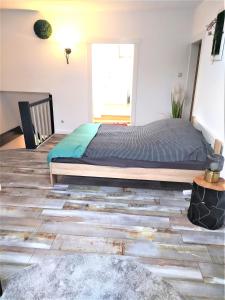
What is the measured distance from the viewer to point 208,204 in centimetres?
205

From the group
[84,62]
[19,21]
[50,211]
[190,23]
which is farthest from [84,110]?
[50,211]

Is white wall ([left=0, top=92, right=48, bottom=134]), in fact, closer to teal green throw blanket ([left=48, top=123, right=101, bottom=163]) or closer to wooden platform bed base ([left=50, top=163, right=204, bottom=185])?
teal green throw blanket ([left=48, top=123, right=101, bottom=163])

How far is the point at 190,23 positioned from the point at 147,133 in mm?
2608

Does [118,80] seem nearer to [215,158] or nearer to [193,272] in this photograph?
[215,158]

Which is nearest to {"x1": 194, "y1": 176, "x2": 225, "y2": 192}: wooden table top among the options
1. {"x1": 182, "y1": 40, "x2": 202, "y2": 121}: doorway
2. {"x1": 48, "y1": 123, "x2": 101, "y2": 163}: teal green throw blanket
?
{"x1": 48, "y1": 123, "x2": 101, "y2": 163}: teal green throw blanket

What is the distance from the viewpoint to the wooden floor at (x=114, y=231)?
5.55 feet

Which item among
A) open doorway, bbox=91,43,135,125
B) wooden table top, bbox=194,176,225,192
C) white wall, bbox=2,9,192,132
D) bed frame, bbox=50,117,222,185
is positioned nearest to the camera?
wooden table top, bbox=194,176,225,192

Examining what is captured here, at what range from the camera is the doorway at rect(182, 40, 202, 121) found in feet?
14.1

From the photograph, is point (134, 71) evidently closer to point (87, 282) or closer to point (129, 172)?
point (129, 172)

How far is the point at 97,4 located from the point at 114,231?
385 centimetres

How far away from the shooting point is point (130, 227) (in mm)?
2125

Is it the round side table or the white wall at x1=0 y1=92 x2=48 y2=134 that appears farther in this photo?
the white wall at x1=0 y1=92 x2=48 y2=134

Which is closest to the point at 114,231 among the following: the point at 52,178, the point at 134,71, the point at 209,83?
the point at 52,178

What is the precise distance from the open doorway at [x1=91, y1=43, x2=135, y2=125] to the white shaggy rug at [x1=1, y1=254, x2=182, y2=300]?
564 cm
